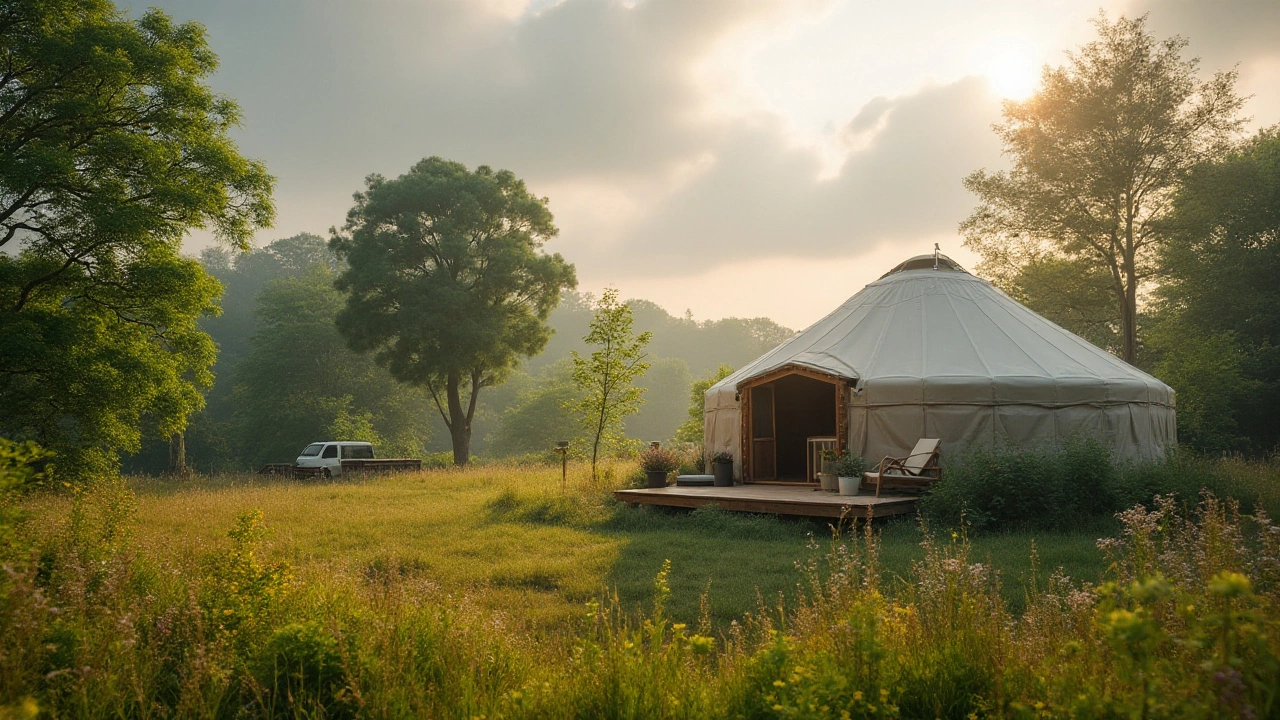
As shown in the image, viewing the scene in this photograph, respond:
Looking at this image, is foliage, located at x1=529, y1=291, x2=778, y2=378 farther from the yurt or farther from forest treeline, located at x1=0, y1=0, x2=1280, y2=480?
the yurt

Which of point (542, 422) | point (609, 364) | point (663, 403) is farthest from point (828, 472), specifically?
point (663, 403)

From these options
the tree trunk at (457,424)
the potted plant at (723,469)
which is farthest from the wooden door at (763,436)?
the tree trunk at (457,424)

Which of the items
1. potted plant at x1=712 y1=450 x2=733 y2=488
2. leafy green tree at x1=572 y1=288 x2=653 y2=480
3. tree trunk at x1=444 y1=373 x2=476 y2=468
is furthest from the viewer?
tree trunk at x1=444 y1=373 x2=476 y2=468

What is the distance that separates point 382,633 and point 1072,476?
27.7 feet

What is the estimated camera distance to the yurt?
1042 cm

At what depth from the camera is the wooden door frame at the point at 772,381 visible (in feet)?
36.3

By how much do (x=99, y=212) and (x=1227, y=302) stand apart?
25.9 m

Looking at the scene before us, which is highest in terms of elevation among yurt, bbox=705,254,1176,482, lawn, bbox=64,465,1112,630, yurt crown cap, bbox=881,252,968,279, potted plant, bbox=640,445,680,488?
yurt crown cap, bbox=881,252,968,279

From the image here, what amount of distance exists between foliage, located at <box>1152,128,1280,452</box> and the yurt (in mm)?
7809

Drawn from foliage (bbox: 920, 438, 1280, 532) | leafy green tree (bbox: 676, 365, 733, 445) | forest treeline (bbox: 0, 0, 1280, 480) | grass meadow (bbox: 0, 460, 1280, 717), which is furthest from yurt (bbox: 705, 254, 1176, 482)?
leafy green tree (bbox: 676, 365, 733, 445)

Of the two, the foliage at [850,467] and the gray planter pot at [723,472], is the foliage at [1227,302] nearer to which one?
the foliage at [850,467]

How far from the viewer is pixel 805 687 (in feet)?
7.90

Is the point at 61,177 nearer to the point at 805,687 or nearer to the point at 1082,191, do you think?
the point at 805,687

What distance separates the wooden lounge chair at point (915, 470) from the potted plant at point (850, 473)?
156 millimetres
